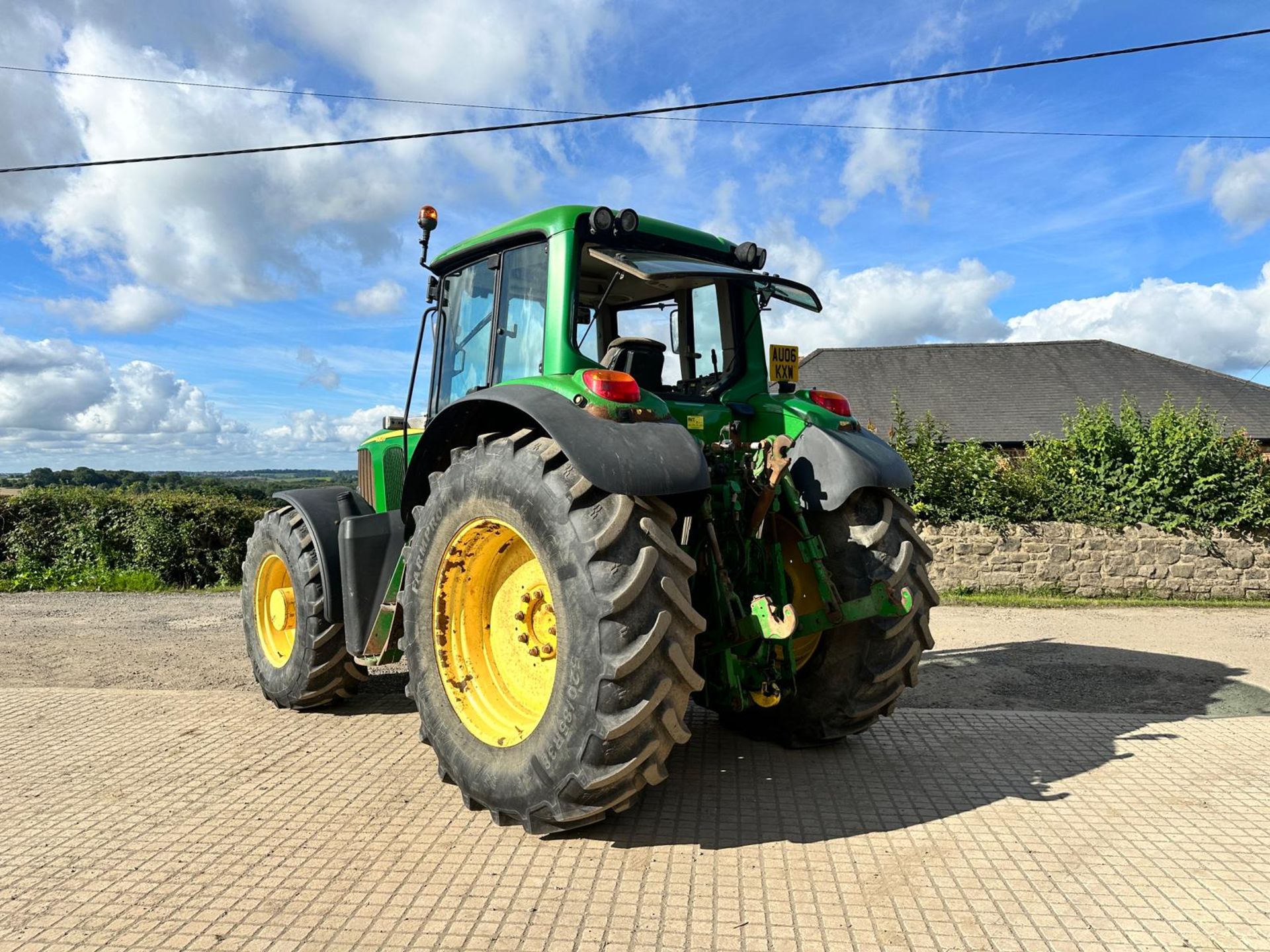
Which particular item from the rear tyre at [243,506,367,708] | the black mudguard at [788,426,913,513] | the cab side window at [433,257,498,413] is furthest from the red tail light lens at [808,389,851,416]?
the rear tyre at [243,506,367,708]

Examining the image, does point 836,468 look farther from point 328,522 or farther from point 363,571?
point 328,522

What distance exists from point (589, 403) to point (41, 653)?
6787mm

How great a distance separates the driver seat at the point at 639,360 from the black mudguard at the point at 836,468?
0.77 meters

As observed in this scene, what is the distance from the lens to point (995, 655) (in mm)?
7551

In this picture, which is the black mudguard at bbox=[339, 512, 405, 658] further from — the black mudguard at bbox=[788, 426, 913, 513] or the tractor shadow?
the black mudguard at bbox=[788, 426, 913, 513]

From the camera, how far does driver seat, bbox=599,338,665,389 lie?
4281 mm

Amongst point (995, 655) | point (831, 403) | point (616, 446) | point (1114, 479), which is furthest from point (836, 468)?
point (1114, 479)

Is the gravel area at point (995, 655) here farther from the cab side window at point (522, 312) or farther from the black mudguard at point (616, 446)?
the black mudguard at point (616, 446)

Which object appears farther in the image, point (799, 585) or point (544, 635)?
point (799, 585)

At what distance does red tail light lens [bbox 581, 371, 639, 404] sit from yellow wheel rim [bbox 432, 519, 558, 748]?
0.69m

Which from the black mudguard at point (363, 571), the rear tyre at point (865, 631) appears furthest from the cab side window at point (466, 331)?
the rear tyre at point (865, 631)

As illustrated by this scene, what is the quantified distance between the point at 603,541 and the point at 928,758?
2.43 metres

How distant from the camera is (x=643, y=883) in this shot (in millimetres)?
3027

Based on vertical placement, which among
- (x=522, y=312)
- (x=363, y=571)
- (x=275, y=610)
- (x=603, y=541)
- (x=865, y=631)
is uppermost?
(x=522, y=312)
